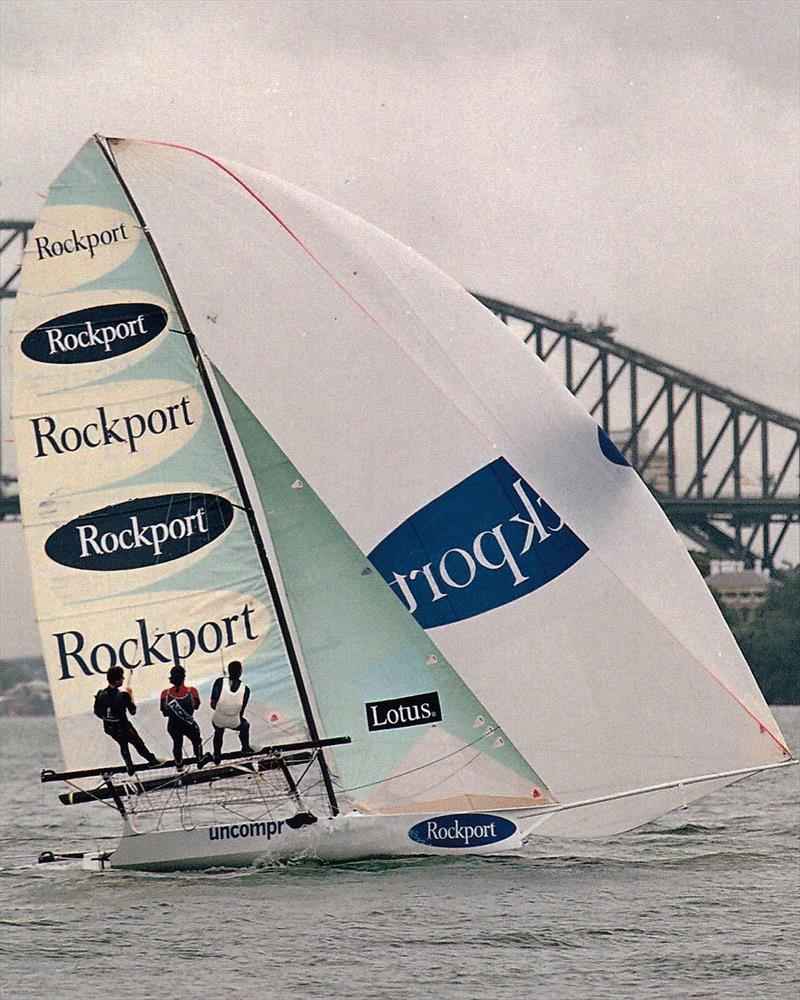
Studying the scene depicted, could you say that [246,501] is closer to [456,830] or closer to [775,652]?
[456,830]

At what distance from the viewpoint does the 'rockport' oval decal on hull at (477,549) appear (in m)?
12.1

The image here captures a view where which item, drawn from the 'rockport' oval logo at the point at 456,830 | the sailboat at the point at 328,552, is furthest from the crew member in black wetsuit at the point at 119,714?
the 'rockport' oval logo at the point at 456,830

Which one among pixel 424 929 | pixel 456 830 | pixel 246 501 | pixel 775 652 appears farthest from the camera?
pixel 775 652

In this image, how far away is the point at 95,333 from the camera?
476 inches

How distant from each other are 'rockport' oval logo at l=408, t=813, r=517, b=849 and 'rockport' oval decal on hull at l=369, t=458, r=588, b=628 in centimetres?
125

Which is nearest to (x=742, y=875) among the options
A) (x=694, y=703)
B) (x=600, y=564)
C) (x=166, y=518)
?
(x=694, y=703)

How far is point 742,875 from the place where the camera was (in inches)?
491

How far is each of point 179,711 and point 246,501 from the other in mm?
1339

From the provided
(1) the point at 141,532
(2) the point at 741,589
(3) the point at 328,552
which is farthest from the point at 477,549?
(2) the point at 741,589

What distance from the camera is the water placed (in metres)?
9.19

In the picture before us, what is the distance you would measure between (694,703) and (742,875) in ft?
4.53

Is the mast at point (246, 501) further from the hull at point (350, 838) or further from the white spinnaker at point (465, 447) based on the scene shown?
the hull at point (350, 838)

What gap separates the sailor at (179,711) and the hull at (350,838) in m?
0.45

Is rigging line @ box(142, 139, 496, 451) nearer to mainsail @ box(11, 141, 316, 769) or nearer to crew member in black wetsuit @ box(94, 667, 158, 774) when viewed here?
mainsail @ box(11, 141, 316, 769)
